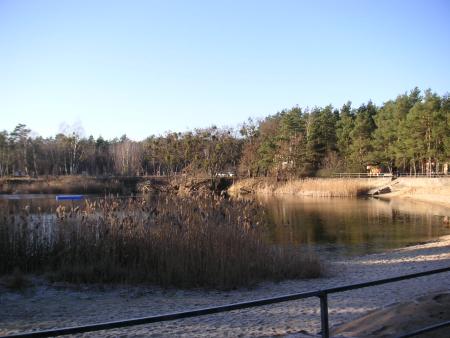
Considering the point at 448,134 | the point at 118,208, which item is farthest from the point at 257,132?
the point at 118,208

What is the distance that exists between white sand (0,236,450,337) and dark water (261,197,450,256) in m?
7.82

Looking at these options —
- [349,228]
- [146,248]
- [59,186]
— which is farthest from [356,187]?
[146,248]

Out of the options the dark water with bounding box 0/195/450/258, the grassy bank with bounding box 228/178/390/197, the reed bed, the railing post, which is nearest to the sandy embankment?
the grassy bank with bounding box 228/178/390/197

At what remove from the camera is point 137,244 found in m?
11.6

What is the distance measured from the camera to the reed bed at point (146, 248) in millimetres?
10898

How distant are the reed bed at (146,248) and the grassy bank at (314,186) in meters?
42.0

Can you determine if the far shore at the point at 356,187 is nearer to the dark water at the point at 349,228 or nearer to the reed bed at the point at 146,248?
the dark water at the point at 349,228

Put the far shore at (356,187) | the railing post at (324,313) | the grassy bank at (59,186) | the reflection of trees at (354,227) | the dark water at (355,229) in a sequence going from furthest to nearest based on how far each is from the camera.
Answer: the grassy bank at (59,186) → the far shore at (356,187) → the reflection of trees at (354,227) → the dark water at (355,229) → the railing post at (324,313)

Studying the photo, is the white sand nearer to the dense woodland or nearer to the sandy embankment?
the sandy embankment

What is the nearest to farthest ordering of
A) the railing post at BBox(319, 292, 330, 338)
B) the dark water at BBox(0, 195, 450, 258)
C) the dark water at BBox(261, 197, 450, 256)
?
the railing post at BBox(319, 292, 330, 338) → the dark water at BBox(0, 195, 450, 258) → the dark water at BBox(261, 197, 450, 256)

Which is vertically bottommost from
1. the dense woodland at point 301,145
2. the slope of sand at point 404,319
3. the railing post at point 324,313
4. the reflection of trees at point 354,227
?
the reflection of trees at point 354,227

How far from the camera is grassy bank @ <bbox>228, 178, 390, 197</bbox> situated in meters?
55.3

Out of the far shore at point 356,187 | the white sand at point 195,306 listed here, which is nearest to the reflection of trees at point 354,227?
the white sand at point 195,306

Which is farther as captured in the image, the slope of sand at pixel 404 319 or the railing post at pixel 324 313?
the slope of sand at pixel 404 319
